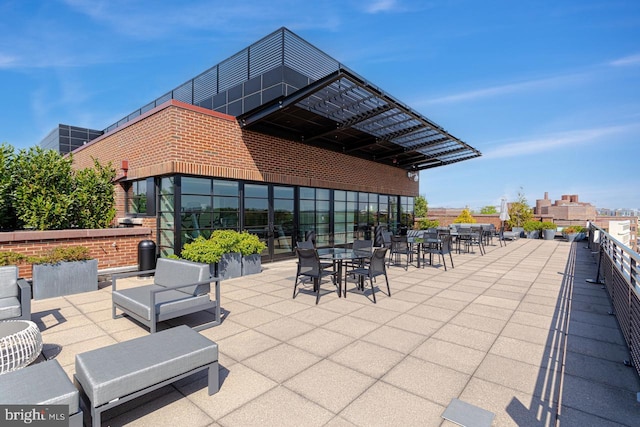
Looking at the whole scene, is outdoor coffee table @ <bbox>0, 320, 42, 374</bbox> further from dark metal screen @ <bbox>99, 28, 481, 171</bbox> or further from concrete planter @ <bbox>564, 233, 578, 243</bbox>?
concrete planter @ <bbox>564, 233, 578, 243</bbox>

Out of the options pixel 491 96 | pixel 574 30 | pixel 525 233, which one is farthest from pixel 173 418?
pixel 525 233

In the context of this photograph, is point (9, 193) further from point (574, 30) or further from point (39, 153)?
point (574, 30)

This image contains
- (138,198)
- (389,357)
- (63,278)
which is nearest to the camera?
(389,357)

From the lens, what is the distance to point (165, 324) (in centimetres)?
469

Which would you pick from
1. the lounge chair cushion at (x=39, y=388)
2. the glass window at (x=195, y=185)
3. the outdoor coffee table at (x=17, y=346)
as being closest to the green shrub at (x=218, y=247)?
the glass window at (x=195, y=185)

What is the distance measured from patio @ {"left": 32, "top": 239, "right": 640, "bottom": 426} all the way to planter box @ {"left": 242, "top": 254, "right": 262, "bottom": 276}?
134 cm

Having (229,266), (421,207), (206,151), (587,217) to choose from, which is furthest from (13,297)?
(587,217)

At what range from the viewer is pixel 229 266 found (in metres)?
7.68

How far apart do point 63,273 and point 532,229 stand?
23739 millimetres

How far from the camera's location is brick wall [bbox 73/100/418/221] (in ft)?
25.5

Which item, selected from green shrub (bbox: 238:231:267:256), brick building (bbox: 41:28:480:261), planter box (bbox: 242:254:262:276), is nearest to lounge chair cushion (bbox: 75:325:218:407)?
green shrub (bbox: 238:231:267:256)

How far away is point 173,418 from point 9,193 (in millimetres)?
8126

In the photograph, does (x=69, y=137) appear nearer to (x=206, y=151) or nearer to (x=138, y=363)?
(x=206, y=151)

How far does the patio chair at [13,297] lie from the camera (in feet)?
13.0
